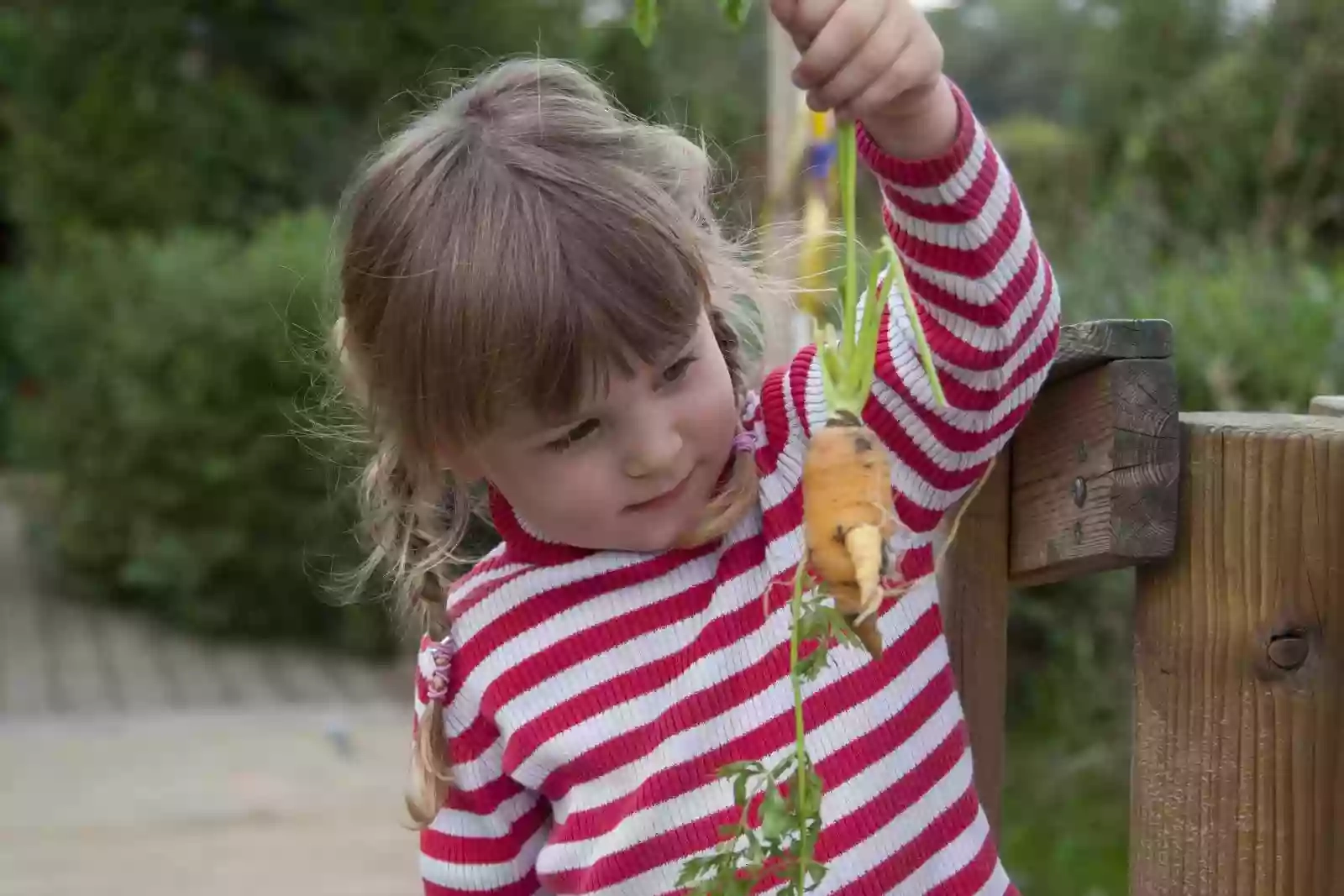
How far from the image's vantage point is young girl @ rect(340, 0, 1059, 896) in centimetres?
125

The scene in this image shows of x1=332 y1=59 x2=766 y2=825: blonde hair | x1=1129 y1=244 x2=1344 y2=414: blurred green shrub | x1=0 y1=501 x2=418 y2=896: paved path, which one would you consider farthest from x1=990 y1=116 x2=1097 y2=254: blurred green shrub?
x1=332 y1=59 x2=766 y2=825: blonde hair

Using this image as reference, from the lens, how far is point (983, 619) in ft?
4.88

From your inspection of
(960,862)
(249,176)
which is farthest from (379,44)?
(960,862)

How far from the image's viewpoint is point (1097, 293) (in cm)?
421

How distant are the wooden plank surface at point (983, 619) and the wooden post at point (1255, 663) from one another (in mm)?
247

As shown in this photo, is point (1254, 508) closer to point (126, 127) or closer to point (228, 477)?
point (228, 477)

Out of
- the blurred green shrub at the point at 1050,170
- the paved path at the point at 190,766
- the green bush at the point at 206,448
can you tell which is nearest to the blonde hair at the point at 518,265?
the paved path at the point at 190,766

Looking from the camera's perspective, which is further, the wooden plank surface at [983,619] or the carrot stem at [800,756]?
the wooden plank surface at [983,619]

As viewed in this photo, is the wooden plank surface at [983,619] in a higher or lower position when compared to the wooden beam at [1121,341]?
lower

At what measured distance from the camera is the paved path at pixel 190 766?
3.75 meters

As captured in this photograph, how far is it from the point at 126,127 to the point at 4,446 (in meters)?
3.99

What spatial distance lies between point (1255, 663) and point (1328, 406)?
28 centimetres

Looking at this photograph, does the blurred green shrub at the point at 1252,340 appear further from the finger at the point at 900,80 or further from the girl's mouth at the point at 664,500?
the finger at the point at 900,80

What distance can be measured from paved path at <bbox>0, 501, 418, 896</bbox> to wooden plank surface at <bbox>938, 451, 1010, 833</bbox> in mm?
2493
